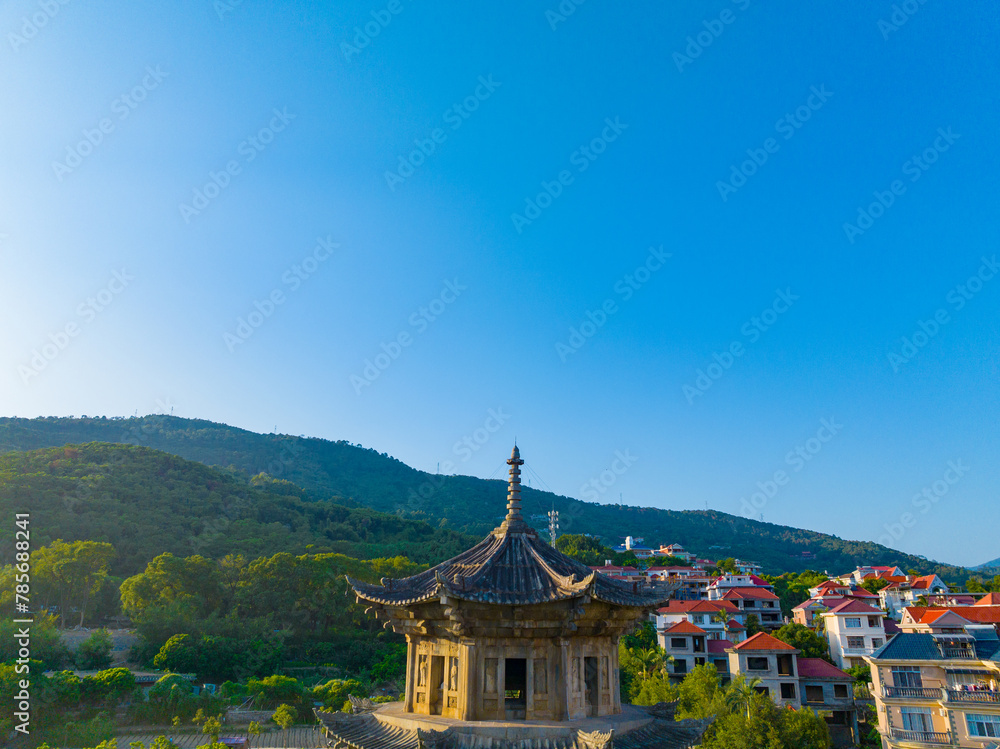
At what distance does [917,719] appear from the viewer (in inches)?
1319

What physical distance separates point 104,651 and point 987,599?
67938 mm

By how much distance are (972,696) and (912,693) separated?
9.13 feet

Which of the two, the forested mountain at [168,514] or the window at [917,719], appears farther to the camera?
the forested mountain at [168,514]

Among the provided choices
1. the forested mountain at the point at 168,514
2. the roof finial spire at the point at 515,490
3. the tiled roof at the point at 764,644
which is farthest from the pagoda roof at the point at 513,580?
the forested mountain at the point at 168,514

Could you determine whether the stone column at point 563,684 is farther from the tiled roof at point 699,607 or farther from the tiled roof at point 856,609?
the tiled roof at point 699,607

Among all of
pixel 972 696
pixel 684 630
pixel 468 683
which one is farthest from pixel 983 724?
pixel 468 683

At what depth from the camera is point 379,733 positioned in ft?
33.6

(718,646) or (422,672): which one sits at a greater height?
(422,672)

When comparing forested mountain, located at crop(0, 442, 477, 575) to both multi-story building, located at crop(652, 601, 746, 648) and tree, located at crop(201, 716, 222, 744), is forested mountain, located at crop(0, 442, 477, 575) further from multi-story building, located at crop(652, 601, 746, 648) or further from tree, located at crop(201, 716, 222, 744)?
multi-story building, located at crop(652, 601, 746, 648)

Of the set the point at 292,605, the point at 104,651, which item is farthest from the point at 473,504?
the point at 104,651

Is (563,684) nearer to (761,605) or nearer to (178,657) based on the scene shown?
(178,657)

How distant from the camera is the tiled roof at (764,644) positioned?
44188 millimetres

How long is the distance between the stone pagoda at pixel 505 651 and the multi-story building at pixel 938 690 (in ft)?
103

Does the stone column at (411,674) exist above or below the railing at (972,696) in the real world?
above
